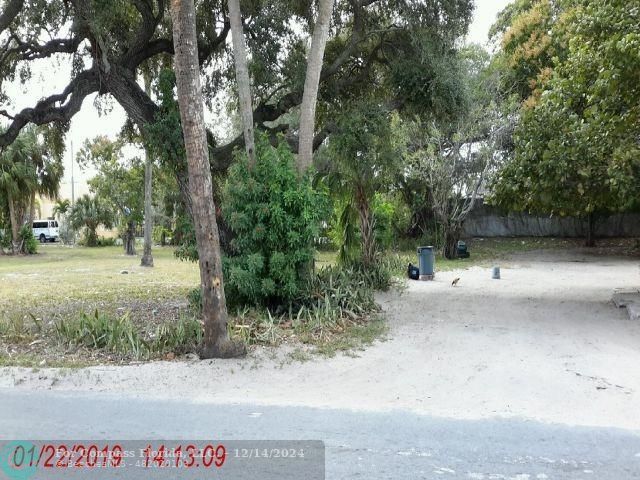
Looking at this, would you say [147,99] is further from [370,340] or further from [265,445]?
[265,445]

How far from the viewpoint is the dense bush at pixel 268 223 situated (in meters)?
9.07

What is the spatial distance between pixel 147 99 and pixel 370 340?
6.43 meters

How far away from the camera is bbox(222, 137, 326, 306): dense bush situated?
357 inches

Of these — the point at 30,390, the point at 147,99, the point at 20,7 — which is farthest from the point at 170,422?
the point at 20,7

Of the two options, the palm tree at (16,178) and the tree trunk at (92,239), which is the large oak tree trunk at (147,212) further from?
the tree trunk at (92,239)

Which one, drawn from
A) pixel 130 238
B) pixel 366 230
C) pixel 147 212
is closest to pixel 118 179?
pixel 130 238

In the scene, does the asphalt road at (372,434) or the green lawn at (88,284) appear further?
the green lawn at (88,284)

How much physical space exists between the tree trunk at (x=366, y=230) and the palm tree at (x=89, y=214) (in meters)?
26.0

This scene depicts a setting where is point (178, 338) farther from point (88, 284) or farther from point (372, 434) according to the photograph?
point (88, 284)

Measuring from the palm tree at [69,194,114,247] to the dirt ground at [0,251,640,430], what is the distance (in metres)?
29.5

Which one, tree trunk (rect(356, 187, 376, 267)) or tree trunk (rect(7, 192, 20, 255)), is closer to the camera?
tree trunk (rect(356, 187, 376, 267))

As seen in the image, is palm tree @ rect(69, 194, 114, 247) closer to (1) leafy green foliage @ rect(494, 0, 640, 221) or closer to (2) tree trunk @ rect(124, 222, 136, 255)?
(2) tree trunk @ rect(124, 222, 136, 255)
